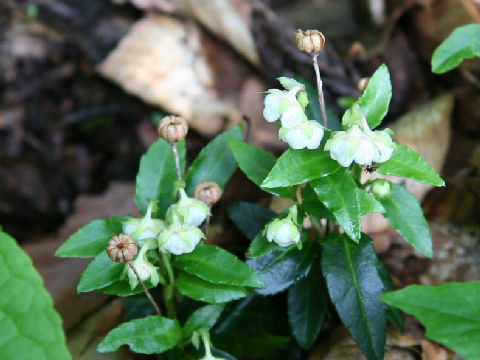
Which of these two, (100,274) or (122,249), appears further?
(100,274)

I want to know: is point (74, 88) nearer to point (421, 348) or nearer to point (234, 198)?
point (234, 198)

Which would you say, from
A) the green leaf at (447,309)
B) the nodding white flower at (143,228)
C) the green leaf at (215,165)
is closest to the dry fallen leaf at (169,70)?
the green leaf at (215,165)

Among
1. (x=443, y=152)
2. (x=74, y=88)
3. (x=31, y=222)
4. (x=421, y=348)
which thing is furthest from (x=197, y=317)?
(x=74, y=88)

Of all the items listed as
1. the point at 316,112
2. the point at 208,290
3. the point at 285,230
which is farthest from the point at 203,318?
the point at 316,112

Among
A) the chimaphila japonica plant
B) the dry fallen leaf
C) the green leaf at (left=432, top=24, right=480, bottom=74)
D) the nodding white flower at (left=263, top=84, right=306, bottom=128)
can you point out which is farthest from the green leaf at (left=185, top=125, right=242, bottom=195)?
the dry fallen leaf

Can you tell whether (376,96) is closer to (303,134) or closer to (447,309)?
(303,134)

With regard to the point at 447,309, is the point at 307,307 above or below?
below
